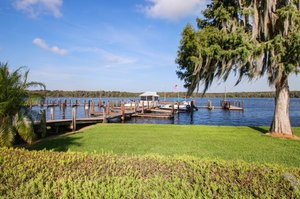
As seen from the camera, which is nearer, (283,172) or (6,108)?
(283,172)

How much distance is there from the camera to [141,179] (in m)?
3.11

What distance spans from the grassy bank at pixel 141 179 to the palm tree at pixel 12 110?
379 centimetres

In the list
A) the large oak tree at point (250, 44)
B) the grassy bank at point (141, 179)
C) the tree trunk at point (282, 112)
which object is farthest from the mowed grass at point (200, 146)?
the grassy bank at point (141, 179)

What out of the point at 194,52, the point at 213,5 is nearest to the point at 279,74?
the point at 194,52

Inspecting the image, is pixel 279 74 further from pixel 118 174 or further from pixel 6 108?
pixel 6 108

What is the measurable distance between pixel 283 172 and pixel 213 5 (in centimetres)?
1034

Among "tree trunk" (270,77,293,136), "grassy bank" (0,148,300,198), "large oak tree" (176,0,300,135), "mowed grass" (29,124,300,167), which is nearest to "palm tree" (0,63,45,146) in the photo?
"mowed grass" (29,124,300,167)

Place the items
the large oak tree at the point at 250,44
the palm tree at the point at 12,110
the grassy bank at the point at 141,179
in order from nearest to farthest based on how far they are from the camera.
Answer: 1. the grassy bank at the point at 141,179
2. the palm tree at the point at 12,110
3. the large oak tree at the point at 250,44

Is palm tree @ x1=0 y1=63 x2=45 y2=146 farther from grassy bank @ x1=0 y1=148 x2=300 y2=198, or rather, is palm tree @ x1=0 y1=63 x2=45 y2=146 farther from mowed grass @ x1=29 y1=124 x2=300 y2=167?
grassy bank @ x1=0 y1=148 x2=300 y2=198

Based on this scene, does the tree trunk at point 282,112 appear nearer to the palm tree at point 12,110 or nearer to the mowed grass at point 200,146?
the mowed grass at point 200,146

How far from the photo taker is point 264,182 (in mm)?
3125

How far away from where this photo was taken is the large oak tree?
10070 mm

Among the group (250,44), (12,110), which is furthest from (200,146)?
(12,110)

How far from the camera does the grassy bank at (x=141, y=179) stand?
9.41 feet
